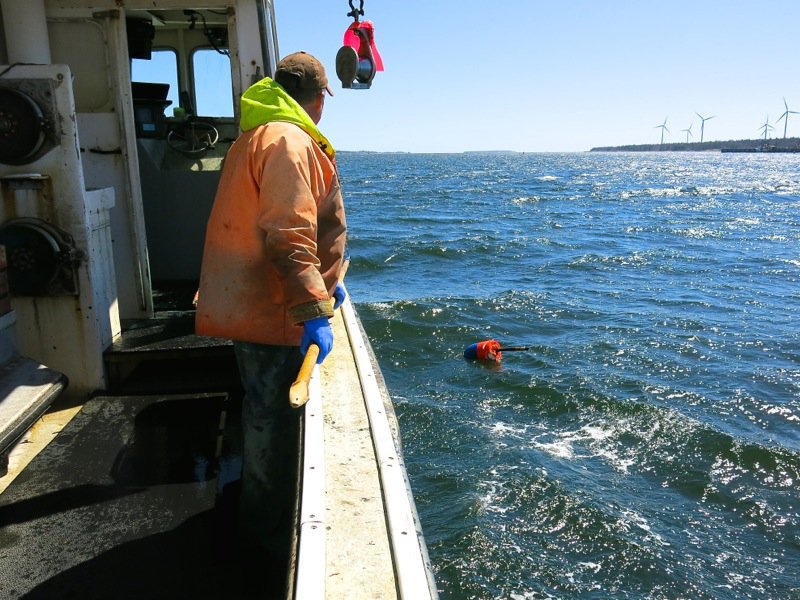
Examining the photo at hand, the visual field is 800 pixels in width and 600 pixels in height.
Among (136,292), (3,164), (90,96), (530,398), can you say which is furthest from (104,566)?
(530,398)

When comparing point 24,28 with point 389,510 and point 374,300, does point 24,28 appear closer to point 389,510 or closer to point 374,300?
point 389,510

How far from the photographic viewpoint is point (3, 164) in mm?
3766

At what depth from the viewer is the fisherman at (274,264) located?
2414 mm

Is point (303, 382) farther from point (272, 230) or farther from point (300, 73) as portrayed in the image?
point (300, 73)

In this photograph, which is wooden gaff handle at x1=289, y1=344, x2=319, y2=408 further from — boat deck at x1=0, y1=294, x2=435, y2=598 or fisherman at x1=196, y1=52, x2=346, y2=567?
boat deck at x1=0, y1=294, x2=435, y2=598

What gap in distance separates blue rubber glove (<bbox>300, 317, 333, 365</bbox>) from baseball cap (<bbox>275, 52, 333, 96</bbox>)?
93 cm

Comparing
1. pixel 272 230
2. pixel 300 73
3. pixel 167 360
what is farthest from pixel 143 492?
pixel 300 73

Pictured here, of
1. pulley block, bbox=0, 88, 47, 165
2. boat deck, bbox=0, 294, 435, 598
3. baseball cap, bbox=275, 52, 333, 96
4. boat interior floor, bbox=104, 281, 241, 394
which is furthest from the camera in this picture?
boat interior floor, bbox=104, 281, 241, 394

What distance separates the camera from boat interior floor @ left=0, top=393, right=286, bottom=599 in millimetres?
2688

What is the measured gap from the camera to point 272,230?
240 cm

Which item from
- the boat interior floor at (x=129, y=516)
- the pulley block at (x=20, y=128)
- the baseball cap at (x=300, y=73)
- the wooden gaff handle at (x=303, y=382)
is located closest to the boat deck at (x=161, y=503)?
the boat interior floor at (x=129, y=516)

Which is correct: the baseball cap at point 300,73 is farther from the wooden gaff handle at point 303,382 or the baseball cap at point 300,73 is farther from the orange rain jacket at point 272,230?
the wooden gaff handle at point 303,382

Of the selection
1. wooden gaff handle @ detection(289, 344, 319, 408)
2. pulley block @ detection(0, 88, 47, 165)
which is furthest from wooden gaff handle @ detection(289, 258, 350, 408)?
pulley block @ detection(0, 88, 47, 165)

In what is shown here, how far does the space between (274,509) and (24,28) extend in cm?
347
